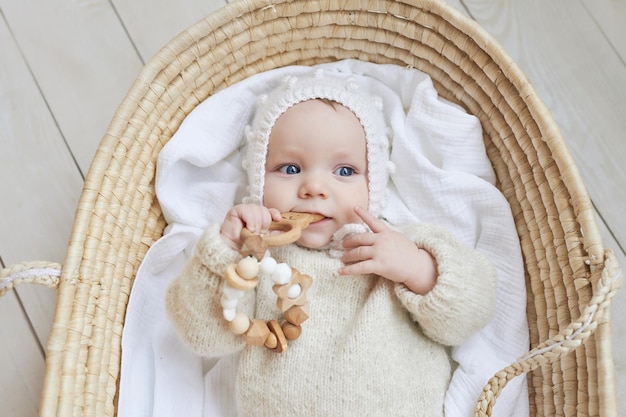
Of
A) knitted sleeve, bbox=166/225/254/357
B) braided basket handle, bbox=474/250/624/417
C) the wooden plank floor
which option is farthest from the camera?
the wooden plank floor

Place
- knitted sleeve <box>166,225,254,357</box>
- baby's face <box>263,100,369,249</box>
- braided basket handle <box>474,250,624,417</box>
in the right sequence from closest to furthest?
1. braided basket handle <box>474,250,624,417</box>
2. knitted sleeve <box>166,225,254,357</box>
3. baby's face <box>263,100,369,249</box>

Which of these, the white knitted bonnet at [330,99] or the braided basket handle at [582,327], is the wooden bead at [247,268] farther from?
the braided basket handle at [582,327]

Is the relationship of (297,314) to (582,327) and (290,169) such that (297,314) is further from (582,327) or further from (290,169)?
(582,327)

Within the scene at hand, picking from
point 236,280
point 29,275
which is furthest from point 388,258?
point 29,275

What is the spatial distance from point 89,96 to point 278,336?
81cm

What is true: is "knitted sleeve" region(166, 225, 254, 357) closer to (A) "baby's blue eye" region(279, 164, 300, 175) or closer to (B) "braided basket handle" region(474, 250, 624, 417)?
(A) "baby's blue eye" region(279, 164, 300, 175)

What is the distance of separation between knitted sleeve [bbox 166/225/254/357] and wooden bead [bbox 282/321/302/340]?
0.29ft

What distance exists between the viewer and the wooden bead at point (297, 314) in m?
0.93

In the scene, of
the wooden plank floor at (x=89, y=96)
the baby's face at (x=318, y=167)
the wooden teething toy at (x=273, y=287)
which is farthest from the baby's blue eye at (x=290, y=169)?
the wooden plank floor at (x=89, y=96)

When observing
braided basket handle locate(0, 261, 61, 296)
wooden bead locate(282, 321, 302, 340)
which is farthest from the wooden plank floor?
wooden bead locate(282, 321, 302, 340)

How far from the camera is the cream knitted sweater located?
970mm

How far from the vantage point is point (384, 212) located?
1219 millimetres

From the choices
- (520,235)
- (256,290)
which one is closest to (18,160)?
(256,290)

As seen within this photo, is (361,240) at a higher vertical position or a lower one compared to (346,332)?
higher
